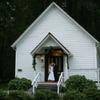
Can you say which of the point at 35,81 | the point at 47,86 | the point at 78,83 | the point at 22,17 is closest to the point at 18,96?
the point at 78,83

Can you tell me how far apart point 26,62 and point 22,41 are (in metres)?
1.87

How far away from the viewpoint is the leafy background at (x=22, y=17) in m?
47.8

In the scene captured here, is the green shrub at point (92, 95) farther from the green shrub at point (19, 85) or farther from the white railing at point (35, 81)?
the green shrub at point (19, 85)

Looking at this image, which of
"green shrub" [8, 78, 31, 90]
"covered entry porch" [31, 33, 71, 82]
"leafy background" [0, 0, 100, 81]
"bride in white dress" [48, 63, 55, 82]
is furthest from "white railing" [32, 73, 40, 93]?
"leafy background" [0, 0, 100, 81]

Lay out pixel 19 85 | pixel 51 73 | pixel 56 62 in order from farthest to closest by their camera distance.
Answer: pixel 56 62
pixel 51 73
pixel 19 85

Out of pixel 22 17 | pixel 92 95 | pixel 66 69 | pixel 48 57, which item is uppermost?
pixel 22 17

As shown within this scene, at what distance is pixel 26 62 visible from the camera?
35.4 metres


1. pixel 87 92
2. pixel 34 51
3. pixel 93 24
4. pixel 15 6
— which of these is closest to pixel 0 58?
pixel 15 6

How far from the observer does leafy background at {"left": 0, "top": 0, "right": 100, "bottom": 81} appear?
157ft

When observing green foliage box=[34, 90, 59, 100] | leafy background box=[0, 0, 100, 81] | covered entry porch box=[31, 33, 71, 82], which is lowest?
green foliage box=[34, 90, 59, 100]

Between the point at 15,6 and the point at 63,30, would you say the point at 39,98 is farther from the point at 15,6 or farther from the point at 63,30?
the point at 15,6

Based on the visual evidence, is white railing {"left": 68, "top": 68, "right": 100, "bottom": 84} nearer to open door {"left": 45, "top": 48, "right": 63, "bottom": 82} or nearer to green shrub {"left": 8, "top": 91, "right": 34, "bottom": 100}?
open door {"left": 45, "top": 48, "right": 63, "bottom": 82}

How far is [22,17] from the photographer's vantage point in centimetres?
4928

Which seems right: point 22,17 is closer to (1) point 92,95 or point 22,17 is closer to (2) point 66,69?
(2) point 66,69
